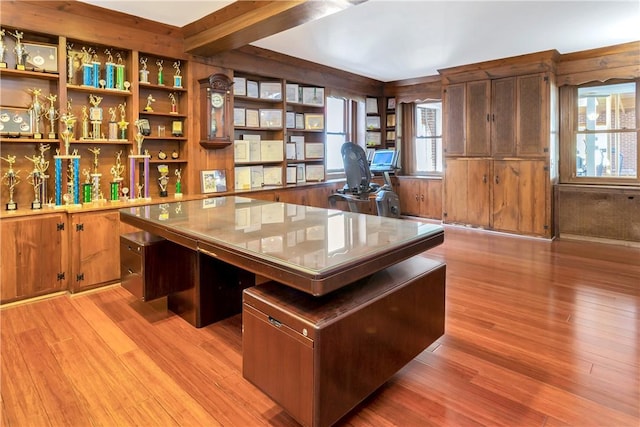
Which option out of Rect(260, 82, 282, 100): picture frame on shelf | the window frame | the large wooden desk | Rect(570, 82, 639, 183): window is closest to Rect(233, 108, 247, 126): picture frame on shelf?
Rect(260, 82, 282, 100): picture frame on shelf

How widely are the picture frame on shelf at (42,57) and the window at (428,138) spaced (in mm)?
5946

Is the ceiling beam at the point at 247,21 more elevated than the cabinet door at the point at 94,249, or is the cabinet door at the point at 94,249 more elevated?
the ceiling beam at the point at 247,21

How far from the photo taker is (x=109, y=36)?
3.84 meters

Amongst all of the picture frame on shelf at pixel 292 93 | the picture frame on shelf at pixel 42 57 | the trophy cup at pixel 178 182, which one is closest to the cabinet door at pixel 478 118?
the picture frame on shelf at pixel 292 93

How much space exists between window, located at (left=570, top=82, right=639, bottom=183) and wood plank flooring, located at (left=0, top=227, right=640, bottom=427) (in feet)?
8.55

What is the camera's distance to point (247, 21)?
3.54m

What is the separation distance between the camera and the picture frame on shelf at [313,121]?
6.26m

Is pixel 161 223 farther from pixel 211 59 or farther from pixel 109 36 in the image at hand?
pixel 211 59

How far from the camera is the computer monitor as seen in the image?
6465mm

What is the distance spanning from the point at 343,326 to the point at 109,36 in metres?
3.78

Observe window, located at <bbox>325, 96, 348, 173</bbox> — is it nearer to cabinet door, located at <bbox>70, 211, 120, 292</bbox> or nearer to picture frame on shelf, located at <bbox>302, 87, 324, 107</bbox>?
picture frame on shelf, located at <bbox>302, 87, 324, 107</bbox>

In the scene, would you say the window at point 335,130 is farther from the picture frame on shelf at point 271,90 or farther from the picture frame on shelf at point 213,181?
the picture frame on shelf at point 213,181

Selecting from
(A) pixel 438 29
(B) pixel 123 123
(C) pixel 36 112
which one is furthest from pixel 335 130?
(C) pixel 36 112

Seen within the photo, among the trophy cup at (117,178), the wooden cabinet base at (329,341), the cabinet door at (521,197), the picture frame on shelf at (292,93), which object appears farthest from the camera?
the picture frame on shelf at (292,93)
